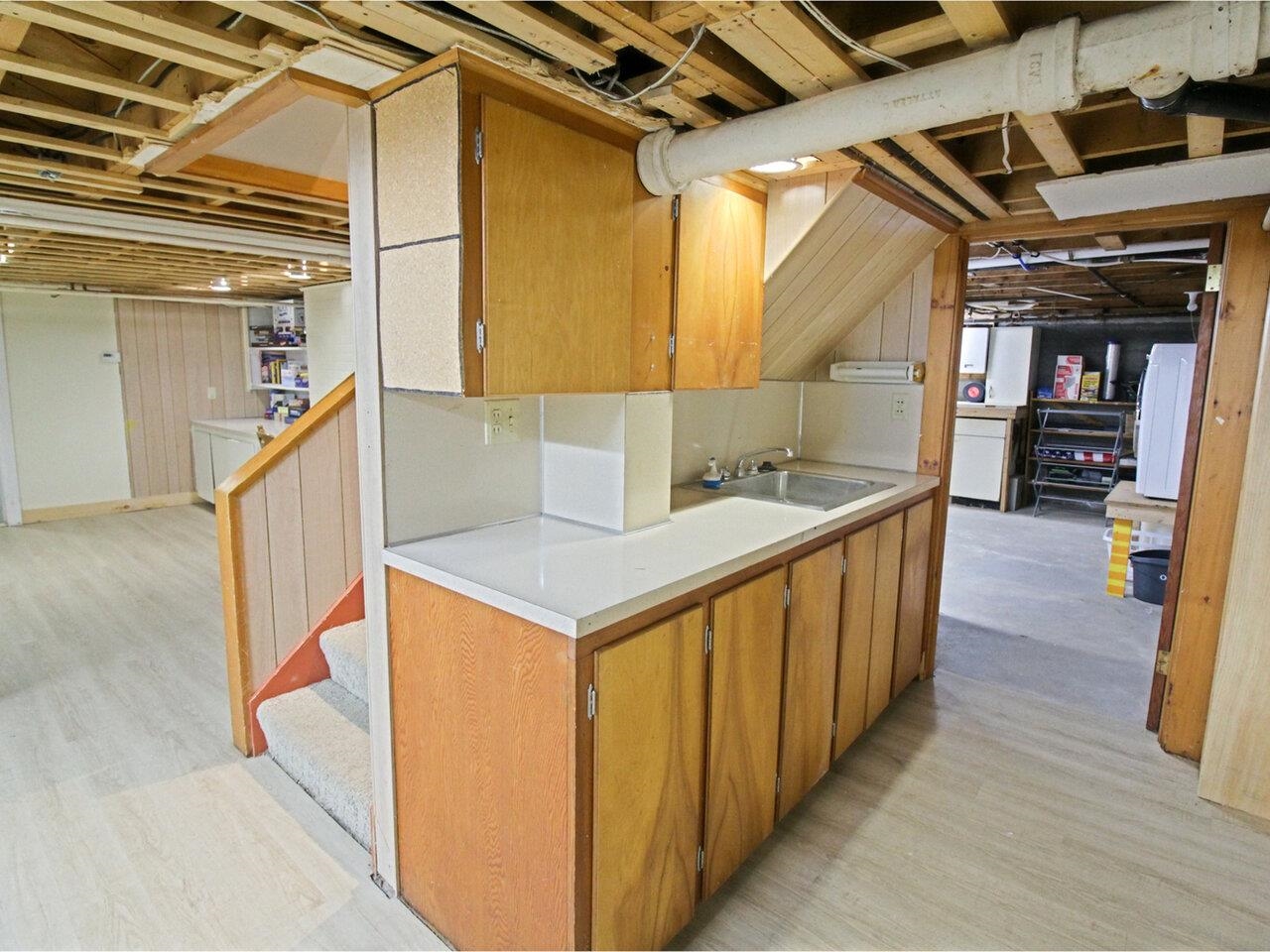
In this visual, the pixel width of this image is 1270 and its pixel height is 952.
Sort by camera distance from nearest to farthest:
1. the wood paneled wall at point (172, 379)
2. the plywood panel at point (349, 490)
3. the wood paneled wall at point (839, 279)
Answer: the wood paneled wall at point (839, 279) → the plywood panel at point (349, 490) → the wood paneled wall at point (172, 379)

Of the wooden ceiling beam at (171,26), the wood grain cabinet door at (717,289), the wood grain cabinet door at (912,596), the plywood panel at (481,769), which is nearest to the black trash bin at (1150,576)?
the wood grain cabinet door at (912,596)

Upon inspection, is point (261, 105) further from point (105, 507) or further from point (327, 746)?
point (105, 507)

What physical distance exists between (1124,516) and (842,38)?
13.4 feet

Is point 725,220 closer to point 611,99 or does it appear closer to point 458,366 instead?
point 611,99

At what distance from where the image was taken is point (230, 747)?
2.60 meters

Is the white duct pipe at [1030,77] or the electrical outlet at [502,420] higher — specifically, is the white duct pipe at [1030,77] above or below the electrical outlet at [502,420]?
above

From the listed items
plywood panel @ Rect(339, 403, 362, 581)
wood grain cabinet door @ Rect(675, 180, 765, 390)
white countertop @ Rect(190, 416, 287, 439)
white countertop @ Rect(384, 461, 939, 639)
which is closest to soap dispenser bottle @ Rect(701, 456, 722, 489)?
white countertop @ Rect(384, 461, 939, 639)

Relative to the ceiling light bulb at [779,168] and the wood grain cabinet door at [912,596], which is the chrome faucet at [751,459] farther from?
the ceiling light bulb at [779,168]

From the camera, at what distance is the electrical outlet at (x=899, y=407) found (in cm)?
328

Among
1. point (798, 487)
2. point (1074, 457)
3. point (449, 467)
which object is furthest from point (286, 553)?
point (1074, 457)

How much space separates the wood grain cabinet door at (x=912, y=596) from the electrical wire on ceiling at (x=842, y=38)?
5.97 ft

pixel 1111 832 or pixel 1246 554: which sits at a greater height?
pixel 1246 554

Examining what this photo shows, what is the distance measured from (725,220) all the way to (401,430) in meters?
1.20

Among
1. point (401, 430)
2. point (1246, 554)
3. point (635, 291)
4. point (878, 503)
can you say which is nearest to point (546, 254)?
point (635, 291)
